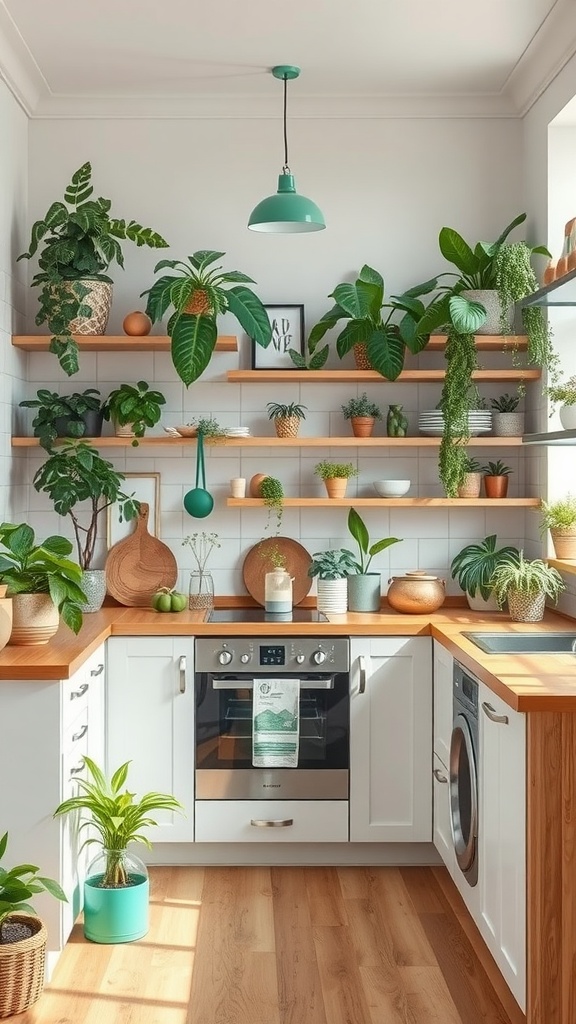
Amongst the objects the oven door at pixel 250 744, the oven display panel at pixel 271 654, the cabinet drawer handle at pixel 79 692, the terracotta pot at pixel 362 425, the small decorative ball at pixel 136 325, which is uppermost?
the small decorative ball at pixel 136 325

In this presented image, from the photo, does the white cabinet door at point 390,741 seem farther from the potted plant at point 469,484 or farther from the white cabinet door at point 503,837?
the white cabinet door at point 503,837

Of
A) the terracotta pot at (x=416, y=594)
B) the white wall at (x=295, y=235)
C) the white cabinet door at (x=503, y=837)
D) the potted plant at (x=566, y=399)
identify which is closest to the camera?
the white cabinet door at (x=503, y=837)

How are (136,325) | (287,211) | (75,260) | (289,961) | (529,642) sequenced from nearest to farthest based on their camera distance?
(289,961) → (529,642) → (287,211) → (75,260) → (136,325)

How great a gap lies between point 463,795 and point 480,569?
1069mm

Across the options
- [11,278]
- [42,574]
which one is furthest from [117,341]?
[42,574]

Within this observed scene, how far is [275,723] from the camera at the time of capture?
3982 millimetres

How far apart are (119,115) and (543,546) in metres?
2.52

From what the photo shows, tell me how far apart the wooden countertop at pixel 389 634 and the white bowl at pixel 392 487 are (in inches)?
18.9

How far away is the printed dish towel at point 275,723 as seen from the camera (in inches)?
157

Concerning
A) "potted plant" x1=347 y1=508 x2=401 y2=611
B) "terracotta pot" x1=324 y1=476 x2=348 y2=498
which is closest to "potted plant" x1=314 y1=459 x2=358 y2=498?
"terracotta pot" x1=324 y1=476 x2=348 y2=498

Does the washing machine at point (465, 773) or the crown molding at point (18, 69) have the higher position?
the crown molding at point (18, 69)

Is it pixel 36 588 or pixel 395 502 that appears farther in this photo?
pixel 395 502

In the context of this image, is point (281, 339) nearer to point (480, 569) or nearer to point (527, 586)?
point (480, 569)

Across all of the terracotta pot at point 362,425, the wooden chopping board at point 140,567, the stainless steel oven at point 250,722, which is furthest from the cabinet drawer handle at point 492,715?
the wooden chopping board at point 140,567
